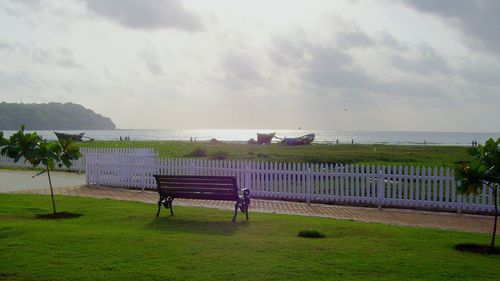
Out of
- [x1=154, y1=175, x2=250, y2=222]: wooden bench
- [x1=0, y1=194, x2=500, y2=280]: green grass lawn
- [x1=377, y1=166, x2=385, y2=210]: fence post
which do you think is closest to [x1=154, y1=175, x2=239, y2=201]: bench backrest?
[x1=154, y1=175, x2=250, y2=222]: wooden bench

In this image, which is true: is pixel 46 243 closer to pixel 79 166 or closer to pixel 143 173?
pixel 143 173

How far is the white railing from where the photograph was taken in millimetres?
12227

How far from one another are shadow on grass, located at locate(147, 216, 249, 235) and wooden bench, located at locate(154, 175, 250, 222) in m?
0.44

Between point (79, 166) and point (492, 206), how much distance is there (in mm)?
16988

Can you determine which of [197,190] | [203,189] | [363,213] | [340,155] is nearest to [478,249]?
[363,213]

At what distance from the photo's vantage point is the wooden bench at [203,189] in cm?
1027

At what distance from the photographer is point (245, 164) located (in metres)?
14.7

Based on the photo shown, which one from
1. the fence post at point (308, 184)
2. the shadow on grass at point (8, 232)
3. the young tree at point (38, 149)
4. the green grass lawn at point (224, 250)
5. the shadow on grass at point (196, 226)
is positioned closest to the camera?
the green grass lawn at point (224, 250)

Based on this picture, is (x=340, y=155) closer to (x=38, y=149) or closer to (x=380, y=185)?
(x=380, y=185)

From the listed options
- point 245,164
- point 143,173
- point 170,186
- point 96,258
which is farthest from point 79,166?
point 96,258

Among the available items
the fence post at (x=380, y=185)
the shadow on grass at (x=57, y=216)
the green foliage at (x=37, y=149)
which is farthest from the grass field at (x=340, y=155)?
the shadow on grass at (x=57, y=216)

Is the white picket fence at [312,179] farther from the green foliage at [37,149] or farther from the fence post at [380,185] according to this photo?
the green foliage at [37,149]

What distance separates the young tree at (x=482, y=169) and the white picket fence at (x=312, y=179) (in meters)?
4.35

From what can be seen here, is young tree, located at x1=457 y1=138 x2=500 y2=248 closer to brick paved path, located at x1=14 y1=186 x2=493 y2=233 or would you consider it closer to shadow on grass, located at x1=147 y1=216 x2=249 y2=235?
brick paved path, located at x1=14 y1=186 x2=493 y2=233
